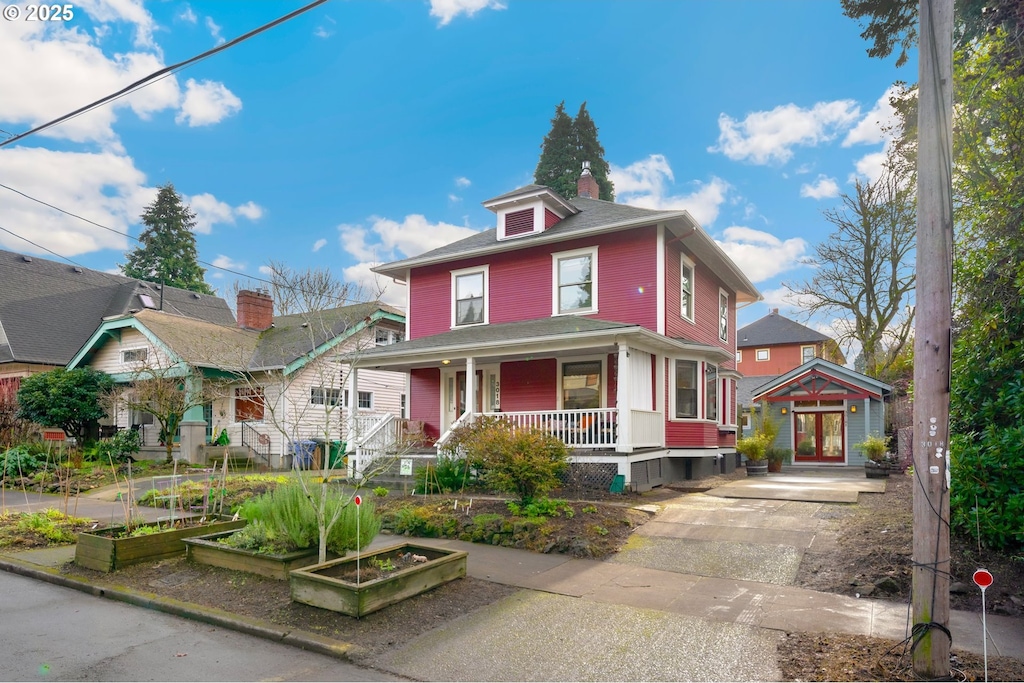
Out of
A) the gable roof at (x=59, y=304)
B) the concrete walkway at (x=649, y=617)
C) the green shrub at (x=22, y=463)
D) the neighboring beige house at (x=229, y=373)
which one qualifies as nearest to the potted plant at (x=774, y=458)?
the concrete walkway at (x=649, y=617)

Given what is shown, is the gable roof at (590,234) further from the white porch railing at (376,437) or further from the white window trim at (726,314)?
the white porch railing at (376,437)

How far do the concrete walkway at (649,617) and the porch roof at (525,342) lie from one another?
15.9 feet

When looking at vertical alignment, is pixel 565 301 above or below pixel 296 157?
below

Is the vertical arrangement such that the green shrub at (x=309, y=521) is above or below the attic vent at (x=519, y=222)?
below

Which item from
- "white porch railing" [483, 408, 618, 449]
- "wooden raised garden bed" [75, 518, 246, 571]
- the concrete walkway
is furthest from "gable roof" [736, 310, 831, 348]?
"wooden raised garden bed" [75, 518, 246, 571]

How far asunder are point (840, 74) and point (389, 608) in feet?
38.2

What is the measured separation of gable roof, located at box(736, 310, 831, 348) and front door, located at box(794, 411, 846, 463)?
18450 mm

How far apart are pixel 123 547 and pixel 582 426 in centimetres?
936

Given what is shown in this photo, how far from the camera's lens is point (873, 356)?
2816cm

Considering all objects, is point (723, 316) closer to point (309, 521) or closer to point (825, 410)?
point (825, 410)

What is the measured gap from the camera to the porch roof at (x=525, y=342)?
12797 mm

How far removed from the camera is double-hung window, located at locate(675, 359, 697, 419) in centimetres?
→ 1564

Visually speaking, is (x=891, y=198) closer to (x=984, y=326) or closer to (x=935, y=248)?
(x=984, y=326)

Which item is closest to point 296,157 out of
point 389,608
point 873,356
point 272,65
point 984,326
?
point 272,65
